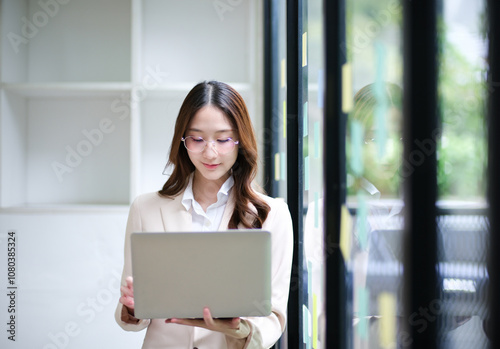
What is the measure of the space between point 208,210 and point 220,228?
0.09 meters

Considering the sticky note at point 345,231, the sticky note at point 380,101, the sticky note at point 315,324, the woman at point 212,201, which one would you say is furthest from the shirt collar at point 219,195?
the sticky note at point 380,101

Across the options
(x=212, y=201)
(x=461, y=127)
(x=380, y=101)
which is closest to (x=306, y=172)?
(x=212, y=201)

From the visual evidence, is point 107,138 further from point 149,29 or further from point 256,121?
point 256,121

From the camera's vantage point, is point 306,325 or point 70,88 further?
point 70,88

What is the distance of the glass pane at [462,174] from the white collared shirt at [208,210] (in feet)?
3.09

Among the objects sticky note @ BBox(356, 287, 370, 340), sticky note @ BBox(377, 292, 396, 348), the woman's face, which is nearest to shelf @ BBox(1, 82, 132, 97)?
the woman's face

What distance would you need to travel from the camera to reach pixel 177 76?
10.4 feet

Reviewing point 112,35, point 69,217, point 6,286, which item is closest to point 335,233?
point 69,217

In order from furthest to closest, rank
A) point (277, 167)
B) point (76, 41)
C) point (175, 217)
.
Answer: point (76, 41)
point (277, 167)
point (175, 217)

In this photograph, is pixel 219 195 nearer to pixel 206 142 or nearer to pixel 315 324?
pixel 206 142

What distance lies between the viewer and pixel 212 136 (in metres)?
1.50

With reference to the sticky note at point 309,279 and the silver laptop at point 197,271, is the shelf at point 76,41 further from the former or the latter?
the silver laptop at point 197,271

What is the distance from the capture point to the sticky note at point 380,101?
0.82 metres

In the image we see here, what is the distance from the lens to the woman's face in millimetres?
1493
